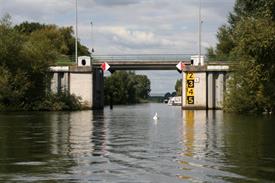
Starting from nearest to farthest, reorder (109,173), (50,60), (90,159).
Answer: (109,173) → (90,159) → (50,60)

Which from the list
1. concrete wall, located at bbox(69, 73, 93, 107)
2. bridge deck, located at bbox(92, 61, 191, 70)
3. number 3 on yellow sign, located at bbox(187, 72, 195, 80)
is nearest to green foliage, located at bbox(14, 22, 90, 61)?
bridge deck, located at bbox(92, 61, 191, 70)

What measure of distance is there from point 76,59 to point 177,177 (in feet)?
263

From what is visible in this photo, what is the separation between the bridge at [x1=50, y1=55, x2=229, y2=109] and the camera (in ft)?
296

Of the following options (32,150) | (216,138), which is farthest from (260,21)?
(32,150)

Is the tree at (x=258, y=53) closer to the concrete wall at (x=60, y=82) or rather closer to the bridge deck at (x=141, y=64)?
the bridge deck at (x=141, y=64)

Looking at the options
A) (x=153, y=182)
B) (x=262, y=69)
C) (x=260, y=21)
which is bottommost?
(x=153, y=182)

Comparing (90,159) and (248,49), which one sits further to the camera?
(248,49)

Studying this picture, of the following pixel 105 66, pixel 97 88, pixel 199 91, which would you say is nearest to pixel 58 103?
pixel 105 66

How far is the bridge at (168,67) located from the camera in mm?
90188

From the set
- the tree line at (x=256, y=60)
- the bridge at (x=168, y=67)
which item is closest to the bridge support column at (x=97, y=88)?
the bridge at (x=168, y=67)

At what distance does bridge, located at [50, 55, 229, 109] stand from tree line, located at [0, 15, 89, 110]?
2482mm

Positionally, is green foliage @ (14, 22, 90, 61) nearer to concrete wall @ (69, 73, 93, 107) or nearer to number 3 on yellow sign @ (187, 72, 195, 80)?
concrete wall @ (69, 73, 93, 107)

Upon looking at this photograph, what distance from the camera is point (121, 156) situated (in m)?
23.1

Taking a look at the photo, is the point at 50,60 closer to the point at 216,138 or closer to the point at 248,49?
the point at 248,49
